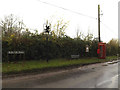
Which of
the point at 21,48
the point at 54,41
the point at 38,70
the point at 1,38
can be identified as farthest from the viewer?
the point at 54,41

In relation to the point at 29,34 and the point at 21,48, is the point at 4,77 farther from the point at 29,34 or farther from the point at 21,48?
the point at 29,34

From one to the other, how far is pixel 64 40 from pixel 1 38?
27.5 ft

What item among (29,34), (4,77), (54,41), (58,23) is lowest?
(4,77)

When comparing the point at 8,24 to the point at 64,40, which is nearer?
the point at 64,40

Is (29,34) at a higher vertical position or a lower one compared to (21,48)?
higher

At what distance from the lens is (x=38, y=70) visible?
26.8 ft

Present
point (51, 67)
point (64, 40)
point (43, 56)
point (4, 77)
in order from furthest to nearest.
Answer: point (64, 40)
point (43, 56)
point (51, 67)
point (4, 77)

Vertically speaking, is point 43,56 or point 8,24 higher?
point 8,24

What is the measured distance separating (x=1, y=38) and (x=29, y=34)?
3.57m

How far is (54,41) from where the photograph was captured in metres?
14.1

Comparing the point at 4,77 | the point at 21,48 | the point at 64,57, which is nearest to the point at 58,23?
the point at 64,57

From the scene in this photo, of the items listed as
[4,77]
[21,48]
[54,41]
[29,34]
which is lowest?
[4,77]

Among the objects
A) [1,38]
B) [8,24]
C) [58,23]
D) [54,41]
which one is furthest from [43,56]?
→ [8,24]

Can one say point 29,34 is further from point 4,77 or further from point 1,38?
point 4,77
